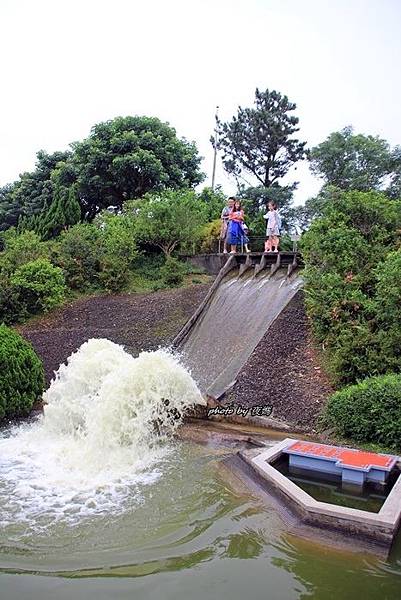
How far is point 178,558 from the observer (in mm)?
4043

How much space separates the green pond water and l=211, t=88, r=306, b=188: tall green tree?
22.7m

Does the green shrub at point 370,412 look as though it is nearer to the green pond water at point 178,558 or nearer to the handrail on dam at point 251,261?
the green pond water at point 178,558

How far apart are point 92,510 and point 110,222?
45.8ft

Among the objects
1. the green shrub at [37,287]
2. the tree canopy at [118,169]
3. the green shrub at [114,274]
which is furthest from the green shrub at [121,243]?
the tree canopy at [118,169]

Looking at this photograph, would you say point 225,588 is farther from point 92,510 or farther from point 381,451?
point 381,451

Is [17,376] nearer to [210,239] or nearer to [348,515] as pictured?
[348,515]

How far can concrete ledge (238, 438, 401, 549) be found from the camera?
423 cm

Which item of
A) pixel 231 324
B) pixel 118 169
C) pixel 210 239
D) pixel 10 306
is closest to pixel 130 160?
pixel 118 169

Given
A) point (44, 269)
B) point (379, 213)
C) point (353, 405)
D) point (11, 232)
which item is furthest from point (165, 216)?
point (353, 405)

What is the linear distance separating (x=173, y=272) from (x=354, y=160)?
9.53m

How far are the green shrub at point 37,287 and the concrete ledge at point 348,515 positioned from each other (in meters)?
10.1

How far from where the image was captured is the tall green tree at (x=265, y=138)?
25.0m

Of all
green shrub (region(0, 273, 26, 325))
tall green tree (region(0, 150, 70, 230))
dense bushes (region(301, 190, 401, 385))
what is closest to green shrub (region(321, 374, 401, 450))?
dense bushes (region(301, 190, 401, 385))

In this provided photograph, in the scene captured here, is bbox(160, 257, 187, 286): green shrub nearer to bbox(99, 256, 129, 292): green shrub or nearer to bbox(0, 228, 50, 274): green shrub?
bbox(99, 256, 129, 292): green shrub
